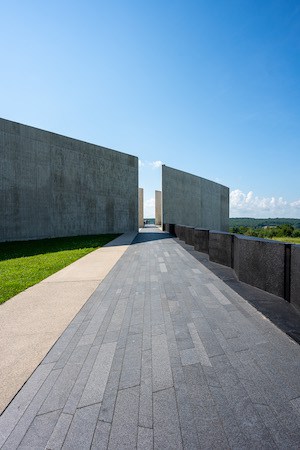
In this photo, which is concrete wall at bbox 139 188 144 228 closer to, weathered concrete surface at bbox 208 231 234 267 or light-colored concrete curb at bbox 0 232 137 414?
weathered concrete surface at bbox 208 231 234 267

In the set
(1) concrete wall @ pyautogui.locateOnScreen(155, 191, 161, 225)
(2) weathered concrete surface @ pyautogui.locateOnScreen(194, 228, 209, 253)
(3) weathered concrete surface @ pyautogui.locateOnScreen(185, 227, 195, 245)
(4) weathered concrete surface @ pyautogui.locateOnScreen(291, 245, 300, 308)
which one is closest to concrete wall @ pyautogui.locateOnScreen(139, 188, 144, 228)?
(1) concrete wall @ pyautogui.locateOnScreen(155, 191, 161, 225)

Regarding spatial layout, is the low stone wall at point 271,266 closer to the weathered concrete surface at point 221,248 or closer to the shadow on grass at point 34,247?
the weathered concrete surface at point 221,248

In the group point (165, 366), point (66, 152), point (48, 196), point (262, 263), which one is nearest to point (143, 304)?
point (165, 366)

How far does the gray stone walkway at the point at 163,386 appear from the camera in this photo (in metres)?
1.82

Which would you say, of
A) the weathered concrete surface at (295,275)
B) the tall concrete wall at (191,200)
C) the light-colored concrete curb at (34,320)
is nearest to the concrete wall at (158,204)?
the tall concrete wall at (191,200)

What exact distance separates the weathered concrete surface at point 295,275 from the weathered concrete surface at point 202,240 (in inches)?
254

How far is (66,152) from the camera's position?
23.5m

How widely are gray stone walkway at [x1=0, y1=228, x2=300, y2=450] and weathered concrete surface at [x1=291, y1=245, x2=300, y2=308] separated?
106 cm

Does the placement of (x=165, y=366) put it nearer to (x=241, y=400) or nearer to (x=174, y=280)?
(x=241, y=400)

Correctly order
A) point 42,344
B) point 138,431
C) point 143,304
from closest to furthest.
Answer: point 138,431
point 42,344
point 143,304

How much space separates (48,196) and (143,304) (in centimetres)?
1999

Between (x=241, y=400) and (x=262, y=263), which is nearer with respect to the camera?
(x=241, y=400)

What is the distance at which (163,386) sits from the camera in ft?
7.73

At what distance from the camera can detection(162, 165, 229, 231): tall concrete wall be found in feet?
115
